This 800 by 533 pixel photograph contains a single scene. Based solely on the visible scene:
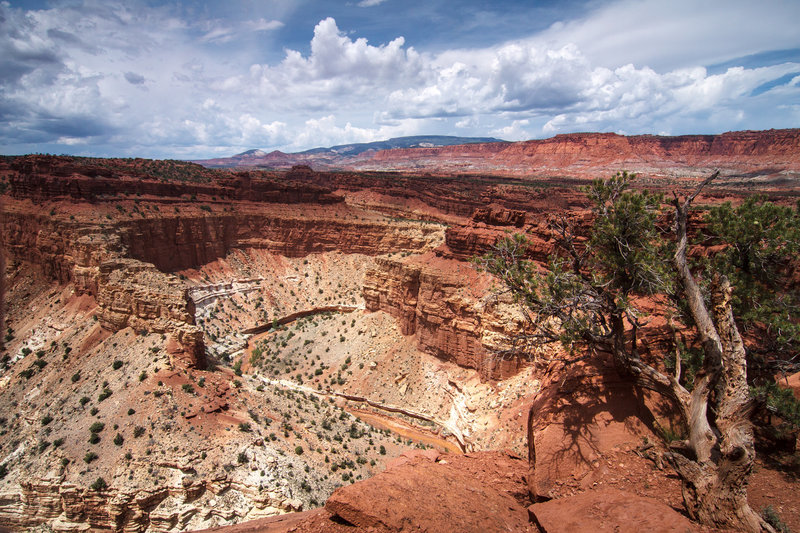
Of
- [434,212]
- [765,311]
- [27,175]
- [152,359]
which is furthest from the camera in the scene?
[434,212]

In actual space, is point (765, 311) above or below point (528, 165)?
below

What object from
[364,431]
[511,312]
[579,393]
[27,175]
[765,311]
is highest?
[27,175]

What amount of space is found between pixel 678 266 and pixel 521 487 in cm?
746

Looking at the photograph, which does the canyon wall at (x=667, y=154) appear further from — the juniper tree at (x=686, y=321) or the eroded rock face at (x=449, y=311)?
the juniper tree at (x=686, y=321)

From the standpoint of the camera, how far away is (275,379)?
110 feet

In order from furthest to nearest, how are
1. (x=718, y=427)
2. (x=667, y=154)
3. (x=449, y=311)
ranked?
(x=667, y=154) < (x=449, y=311) < (x=718, y=427)

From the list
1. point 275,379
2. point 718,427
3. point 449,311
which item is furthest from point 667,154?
point 718,427

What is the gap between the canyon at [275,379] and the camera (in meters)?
10.2

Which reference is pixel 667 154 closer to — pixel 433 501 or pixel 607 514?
pixel 607 514

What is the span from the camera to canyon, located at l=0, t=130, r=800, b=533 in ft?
33.6

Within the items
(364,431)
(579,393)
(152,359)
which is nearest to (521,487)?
(579,393)

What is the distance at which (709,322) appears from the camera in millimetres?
10375

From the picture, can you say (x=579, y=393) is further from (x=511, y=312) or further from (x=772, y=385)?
(x=511, y=312)

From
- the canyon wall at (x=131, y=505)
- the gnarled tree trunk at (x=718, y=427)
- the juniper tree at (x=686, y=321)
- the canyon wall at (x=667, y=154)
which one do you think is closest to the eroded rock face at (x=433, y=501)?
the gnarled tree trunk at (x=718, y=427)
